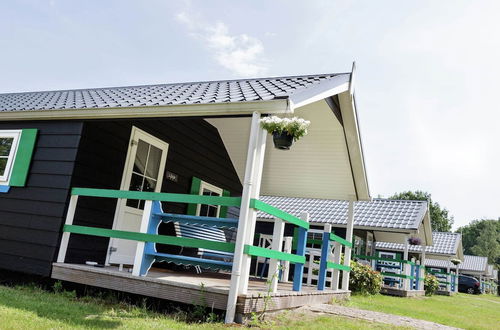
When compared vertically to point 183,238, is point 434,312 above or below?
below

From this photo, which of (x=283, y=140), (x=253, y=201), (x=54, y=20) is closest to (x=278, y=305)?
(x=253, y=201)

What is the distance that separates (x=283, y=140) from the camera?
5.14 metres

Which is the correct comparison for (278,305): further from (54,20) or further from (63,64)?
(63,64)

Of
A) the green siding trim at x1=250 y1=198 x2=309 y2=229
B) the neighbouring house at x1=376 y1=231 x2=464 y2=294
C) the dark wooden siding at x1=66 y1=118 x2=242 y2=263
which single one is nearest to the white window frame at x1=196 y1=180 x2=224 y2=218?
the dark wooden siding at x1=66 y1=118 x2=242 y2=263

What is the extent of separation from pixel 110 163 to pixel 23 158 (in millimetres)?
1261

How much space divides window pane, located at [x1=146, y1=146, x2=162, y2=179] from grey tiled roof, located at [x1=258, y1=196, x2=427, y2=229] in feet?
31.3

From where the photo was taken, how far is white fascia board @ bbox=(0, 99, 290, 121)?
4.81 metres

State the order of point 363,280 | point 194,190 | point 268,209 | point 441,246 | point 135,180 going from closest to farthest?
1. point 268,209
2. point 135,180
3. point 194,190
4. point 363,280
5. point 441,246

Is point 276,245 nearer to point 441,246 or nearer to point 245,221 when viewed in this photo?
point 245,221

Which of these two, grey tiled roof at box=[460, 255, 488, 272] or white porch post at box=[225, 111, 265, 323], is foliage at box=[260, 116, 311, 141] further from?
grey tiled roof at box=[460, 255, 488, 272]

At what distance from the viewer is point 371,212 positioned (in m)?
17.1

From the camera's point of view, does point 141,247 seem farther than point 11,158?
No

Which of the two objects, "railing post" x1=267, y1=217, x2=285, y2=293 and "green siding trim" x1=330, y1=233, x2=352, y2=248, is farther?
"green siding trim" x1=330, y1=233, x2=352, y2=248

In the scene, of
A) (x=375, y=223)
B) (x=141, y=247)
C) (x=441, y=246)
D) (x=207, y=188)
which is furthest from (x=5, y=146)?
(x=441, y=246)
